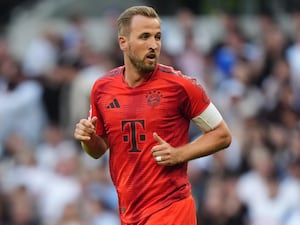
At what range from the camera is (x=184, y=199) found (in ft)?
29.3

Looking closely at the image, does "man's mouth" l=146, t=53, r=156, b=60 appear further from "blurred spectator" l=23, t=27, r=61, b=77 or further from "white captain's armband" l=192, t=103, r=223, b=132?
"blurred spectator" l=23, t=27, r=61, b=77

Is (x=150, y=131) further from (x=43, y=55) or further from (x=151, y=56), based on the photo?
(x=43, y=55)

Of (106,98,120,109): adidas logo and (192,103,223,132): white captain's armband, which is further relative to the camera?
(106,98,120,109): adidas logo

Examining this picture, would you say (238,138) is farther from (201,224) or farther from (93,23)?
(93,23)

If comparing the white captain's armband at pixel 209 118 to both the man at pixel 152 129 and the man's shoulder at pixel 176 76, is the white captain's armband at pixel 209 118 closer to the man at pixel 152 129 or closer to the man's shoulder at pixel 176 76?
the man at pixel 152 129

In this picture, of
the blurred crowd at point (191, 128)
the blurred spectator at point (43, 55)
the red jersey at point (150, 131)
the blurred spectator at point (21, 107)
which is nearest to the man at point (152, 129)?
the red jersey at point (150, 131)

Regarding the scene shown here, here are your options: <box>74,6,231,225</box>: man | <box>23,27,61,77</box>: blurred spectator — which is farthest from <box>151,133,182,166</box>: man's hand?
<box>23,27,61,77</box>: blurred spectator

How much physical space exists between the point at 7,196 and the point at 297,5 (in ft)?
16.0

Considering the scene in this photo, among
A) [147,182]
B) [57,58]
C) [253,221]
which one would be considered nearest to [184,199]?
[147,182]

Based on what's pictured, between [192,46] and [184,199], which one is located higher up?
[192,46]

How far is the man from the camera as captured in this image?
8.76m

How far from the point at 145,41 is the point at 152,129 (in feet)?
2.02

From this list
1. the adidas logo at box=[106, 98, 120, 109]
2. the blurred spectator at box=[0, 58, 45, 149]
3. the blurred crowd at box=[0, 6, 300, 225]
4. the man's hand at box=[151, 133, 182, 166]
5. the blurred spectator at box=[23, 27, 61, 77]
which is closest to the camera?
the man's hand at box=[151, 133, 182, 166]

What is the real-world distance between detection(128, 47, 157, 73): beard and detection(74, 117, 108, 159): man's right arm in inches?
18.4
